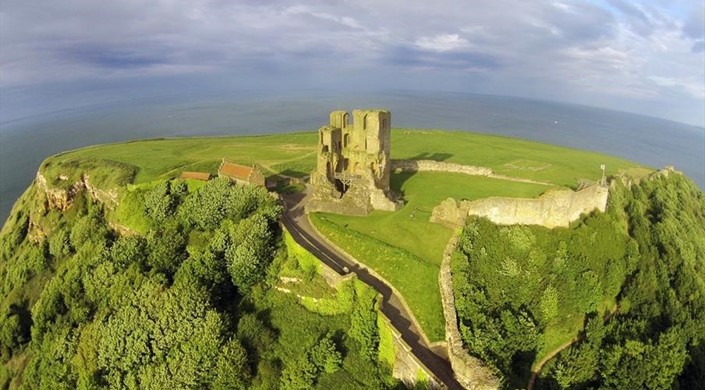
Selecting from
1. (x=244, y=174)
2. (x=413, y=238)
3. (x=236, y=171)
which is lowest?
(x=413, y=238)

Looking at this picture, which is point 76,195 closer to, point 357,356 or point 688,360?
point 357,356

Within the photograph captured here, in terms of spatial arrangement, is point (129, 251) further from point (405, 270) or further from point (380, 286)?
point (405, 270)

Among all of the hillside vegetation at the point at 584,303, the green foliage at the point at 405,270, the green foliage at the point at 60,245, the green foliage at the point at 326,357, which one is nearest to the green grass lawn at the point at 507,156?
the hillside vegetation at the point at 584,303

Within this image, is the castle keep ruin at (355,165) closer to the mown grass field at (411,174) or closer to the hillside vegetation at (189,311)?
the mown grass field at (411,174)

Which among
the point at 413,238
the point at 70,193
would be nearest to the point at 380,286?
the point at 413,238

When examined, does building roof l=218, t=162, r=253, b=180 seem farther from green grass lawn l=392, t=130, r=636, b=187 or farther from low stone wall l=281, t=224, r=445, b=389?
green grass lawn l=392, t=130, r=636, b=187

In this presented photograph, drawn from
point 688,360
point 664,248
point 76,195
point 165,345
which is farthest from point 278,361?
point 76,195
